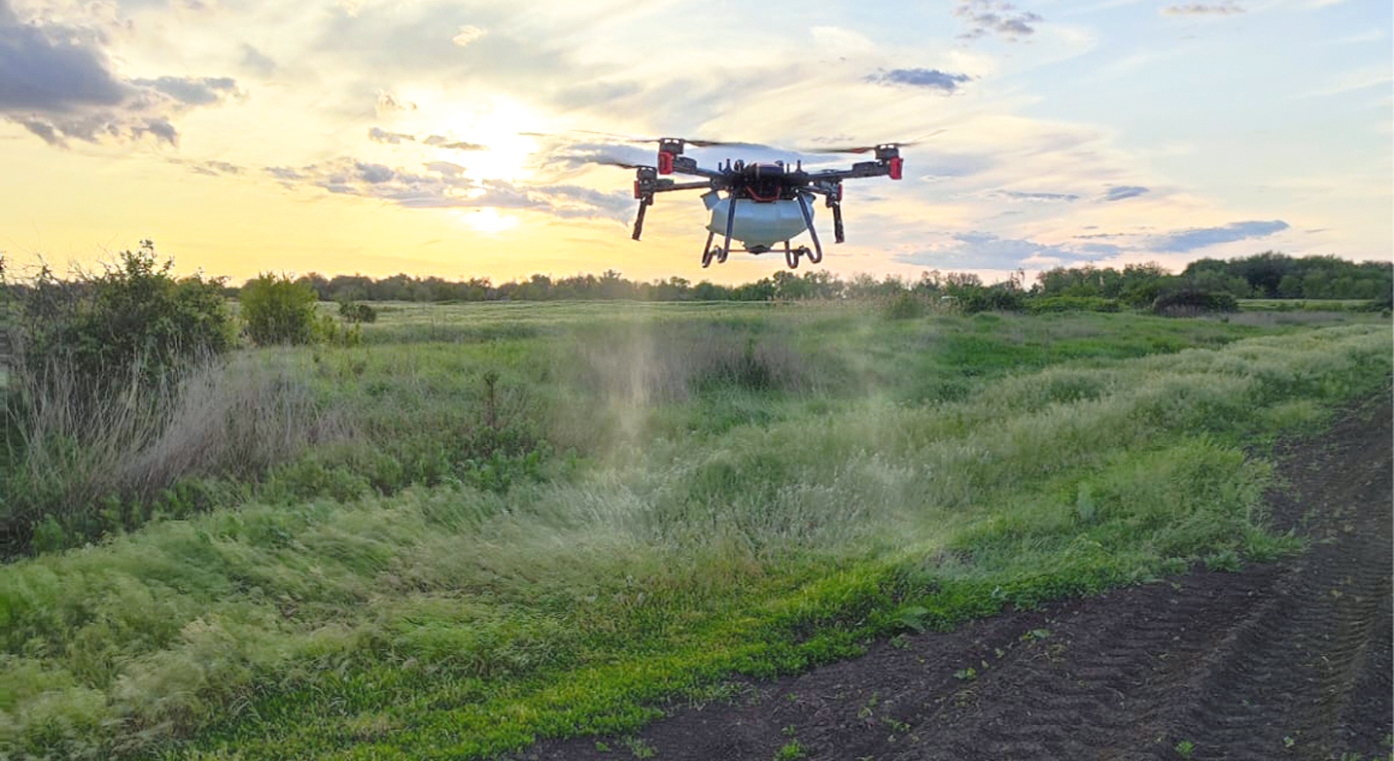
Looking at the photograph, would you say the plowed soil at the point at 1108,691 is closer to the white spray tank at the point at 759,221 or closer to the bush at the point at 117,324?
the white spray tank at the point at 759,221

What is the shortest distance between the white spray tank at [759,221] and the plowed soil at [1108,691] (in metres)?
4.85

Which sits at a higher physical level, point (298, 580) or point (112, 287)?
point (112, 287)

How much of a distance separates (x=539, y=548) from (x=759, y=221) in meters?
4.18

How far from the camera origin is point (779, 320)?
2784 centimetres

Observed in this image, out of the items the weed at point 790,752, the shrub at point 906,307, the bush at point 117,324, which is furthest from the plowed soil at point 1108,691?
the shrub at point 906,307

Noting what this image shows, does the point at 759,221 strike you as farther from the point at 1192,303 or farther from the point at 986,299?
the point at 1192,303

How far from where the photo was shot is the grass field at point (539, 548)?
569cm

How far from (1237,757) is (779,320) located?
76.4 ft

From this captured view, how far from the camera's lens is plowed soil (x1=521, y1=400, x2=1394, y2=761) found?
5.00 meters

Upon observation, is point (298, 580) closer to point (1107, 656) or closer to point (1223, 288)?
point (1107, 656)

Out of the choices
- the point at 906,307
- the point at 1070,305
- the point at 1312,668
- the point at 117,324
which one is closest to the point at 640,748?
the point at 1312,668

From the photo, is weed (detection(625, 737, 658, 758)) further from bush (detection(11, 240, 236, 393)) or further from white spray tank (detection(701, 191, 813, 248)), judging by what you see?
bush (detection(11, 240, 236, 393))

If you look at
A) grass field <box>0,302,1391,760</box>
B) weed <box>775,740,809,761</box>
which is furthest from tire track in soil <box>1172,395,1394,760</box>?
weed <box>775,740,809,761</box>

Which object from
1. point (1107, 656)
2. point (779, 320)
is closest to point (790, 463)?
point (1107, 656)
